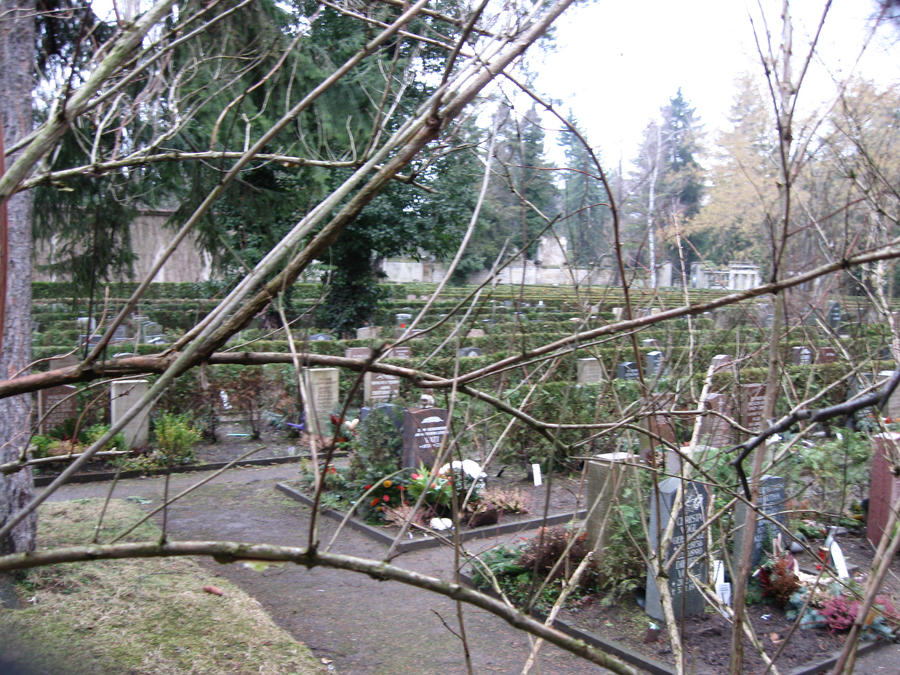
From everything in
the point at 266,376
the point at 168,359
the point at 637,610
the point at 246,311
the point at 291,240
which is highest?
the point at 291,240

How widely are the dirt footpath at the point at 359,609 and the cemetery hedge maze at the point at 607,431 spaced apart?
48 cm

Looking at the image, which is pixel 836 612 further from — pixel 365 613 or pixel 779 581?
pixel 365 613

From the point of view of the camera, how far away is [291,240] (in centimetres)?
203

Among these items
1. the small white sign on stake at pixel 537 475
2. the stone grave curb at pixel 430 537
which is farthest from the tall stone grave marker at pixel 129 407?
the small white sign on stake at pixel 537 475

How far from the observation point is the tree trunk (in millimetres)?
6070

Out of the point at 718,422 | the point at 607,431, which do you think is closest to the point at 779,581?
the point at 718,422

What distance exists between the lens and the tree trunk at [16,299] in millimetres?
6070

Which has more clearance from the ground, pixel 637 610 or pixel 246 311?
pixel 246 311

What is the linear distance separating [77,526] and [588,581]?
199 inches

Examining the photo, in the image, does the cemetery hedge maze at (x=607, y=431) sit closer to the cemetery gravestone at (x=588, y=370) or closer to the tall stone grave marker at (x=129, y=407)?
the cemetery gravestone at (x=588, y=370)

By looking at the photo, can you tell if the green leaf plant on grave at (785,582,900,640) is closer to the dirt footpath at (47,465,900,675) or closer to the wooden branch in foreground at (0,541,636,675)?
the dirt footpath at (47,465,900,675)

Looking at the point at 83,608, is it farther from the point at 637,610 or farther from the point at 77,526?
the point at 637,610

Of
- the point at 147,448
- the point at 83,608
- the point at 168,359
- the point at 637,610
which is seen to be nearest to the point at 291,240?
the point at 168,359

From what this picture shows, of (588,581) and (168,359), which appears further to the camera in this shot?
(588,581)
